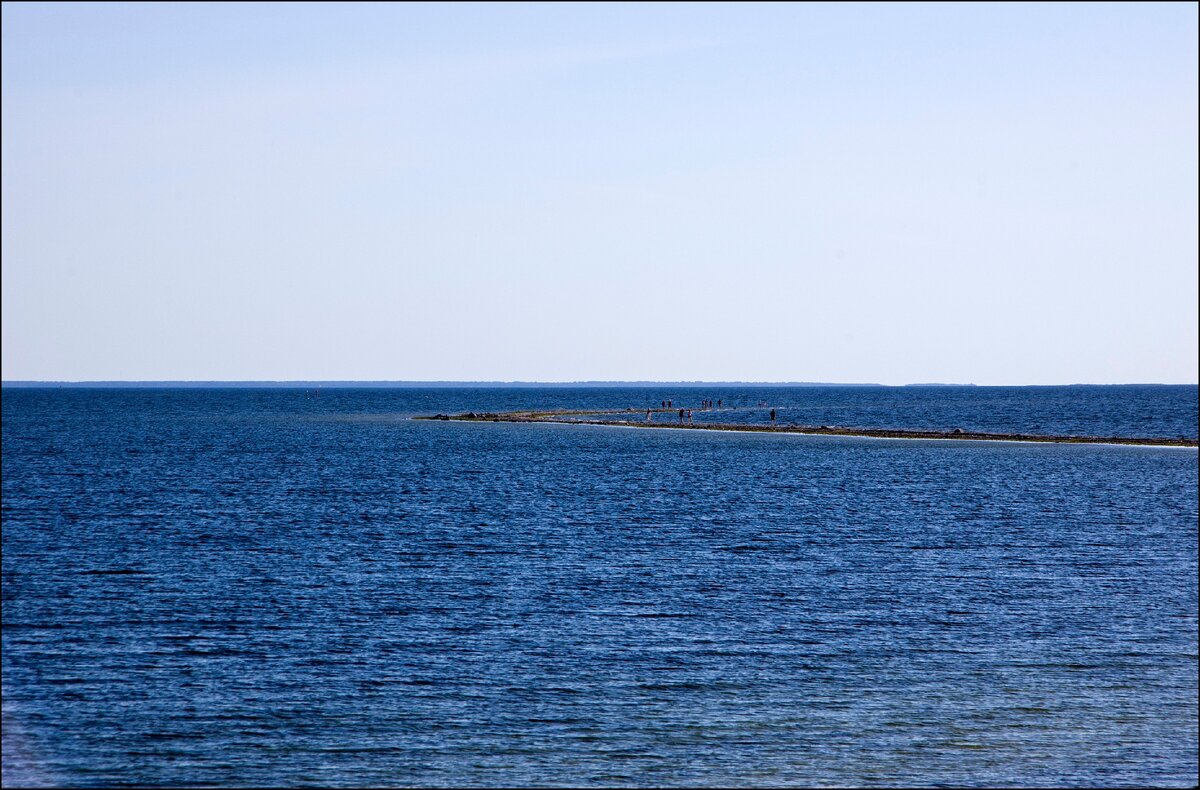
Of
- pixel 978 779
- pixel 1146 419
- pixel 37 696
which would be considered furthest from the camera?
pixel 1146 419

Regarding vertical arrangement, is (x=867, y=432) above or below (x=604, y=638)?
above

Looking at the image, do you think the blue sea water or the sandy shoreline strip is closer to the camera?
the blue sea water

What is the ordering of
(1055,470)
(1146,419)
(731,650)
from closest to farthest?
(731,650) → (1055,470) → (1146,419)

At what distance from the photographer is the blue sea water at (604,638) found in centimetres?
2570

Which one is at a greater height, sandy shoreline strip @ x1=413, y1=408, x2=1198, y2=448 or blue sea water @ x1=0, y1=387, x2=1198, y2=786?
sandy shoreline strip @ x1=413, y1=408, x2=1198, y2=448

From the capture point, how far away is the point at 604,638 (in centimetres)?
3534

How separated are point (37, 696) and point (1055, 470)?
3264 inches

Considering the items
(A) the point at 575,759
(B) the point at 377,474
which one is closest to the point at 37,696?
(A) the point at 575,759

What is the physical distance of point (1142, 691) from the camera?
2972 cm

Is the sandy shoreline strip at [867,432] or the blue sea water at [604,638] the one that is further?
the sandy shoreline strip at [867,432]

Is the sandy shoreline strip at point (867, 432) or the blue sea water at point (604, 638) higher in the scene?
the sandy shoreline strip at point (867, 432)

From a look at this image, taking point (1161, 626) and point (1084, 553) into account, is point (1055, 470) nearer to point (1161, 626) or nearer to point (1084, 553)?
point (1084, 553)

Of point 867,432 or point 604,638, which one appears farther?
point 867,432

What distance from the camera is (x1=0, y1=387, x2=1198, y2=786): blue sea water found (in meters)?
25.7
